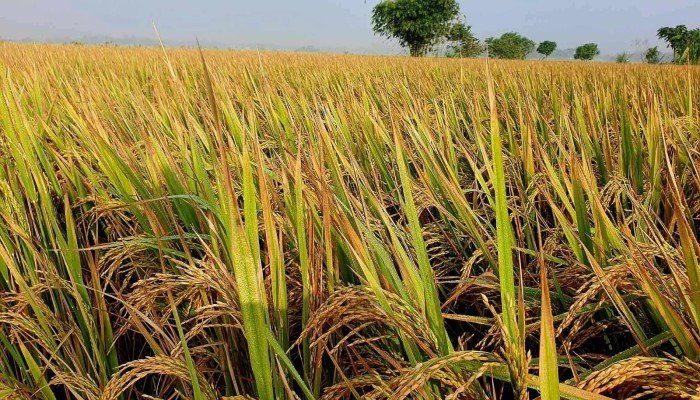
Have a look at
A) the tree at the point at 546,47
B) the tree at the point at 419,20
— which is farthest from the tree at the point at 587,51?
the tree at the point at 419,20

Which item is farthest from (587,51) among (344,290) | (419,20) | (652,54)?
(344,290)

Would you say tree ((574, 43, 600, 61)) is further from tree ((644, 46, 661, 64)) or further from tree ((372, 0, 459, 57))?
tree ((644, 46, 661, 64))

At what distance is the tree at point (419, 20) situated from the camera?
97.1ft

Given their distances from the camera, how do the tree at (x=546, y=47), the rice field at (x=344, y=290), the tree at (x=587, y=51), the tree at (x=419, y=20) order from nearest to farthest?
1. the rice field at (x=344, y=290)
2. the tree at (x=419, y=20)
3. the tree at (x=587, y=51)
4. the tree at (x=546, y=47)

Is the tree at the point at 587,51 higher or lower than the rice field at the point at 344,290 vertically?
higher

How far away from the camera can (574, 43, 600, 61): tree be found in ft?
196

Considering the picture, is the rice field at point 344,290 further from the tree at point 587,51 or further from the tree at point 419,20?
the tree at point 587,51

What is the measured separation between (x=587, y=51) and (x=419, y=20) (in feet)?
136

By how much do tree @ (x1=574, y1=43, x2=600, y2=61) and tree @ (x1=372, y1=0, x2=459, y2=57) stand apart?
38492 millimetres

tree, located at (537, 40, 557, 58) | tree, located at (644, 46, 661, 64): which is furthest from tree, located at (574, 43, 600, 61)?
tree, located at (644, 46, 661, 64)

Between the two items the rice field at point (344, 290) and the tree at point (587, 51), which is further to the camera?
the tree at point (587, 51)

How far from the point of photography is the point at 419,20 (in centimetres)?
2959

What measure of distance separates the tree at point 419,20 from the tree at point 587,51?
126ft

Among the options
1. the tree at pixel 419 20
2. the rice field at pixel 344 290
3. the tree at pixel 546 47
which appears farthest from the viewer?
the tree at pixel 546 47
